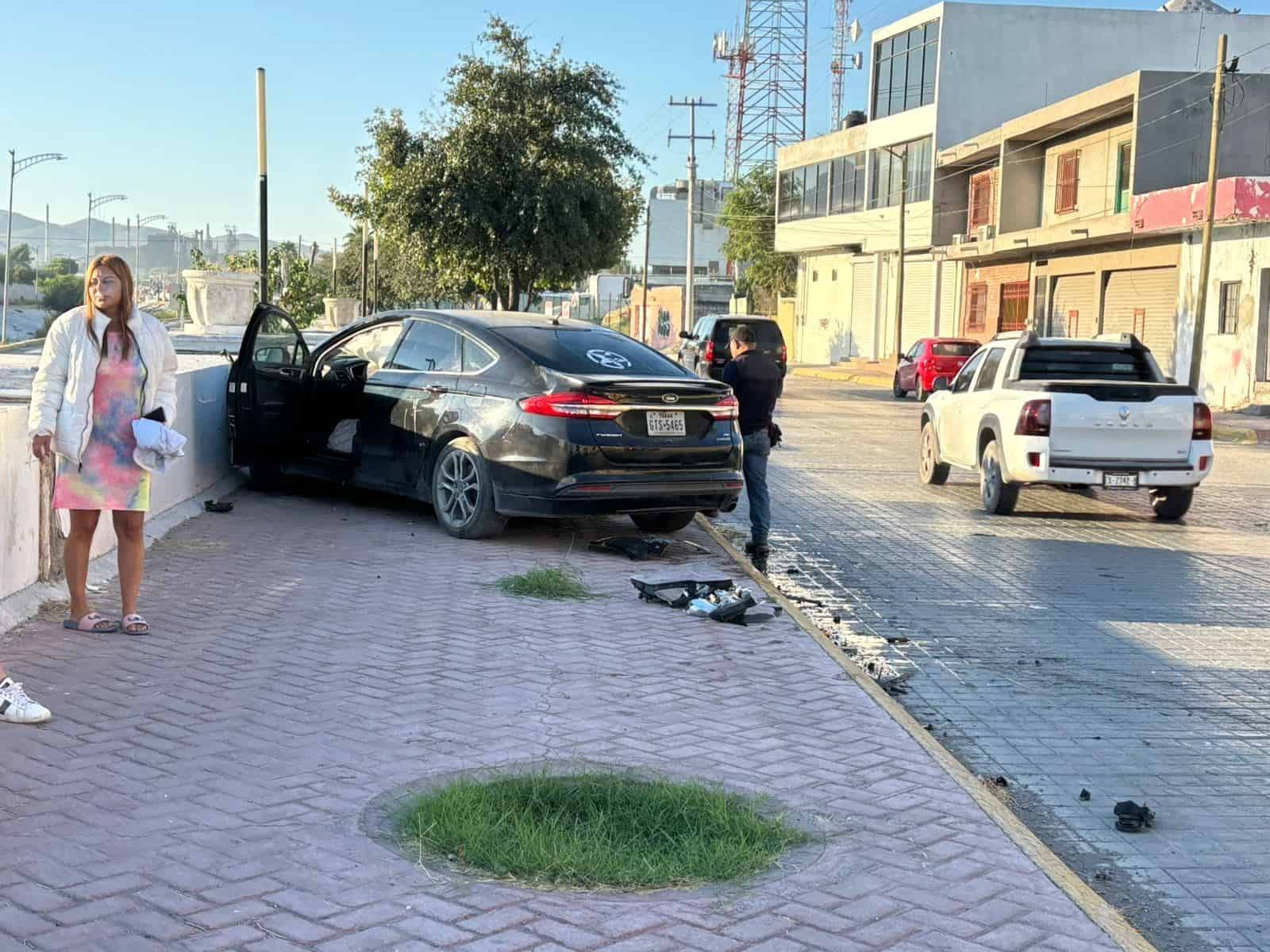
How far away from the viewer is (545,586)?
812 centimetres

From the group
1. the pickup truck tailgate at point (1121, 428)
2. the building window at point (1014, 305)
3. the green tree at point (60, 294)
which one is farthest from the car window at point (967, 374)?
the green tree at point (60, 294)

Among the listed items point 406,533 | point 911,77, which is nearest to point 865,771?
point 406,533

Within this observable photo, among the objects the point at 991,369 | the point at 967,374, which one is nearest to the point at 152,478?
the point at 991,369

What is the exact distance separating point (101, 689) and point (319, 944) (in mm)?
2685

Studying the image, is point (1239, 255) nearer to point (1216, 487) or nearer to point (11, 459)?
point (1216, 487)

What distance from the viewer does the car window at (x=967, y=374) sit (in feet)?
47.8

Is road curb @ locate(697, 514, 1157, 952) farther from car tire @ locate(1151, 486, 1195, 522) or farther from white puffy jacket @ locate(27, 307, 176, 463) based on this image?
car tire @ locate(1151, 486, 1195, 522)

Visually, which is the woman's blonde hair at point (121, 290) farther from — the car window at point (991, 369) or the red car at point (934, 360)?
the red car at point (934, 360)

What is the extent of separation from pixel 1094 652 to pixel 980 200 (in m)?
42.2

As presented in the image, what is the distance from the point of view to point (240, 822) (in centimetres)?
428

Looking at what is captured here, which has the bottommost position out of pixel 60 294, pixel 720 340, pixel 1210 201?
pixel 720 340

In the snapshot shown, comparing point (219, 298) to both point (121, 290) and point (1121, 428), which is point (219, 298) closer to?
point (1121, 428)

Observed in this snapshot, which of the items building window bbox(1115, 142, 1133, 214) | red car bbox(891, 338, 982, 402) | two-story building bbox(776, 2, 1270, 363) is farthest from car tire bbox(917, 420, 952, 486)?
two-story building bbox(776, 2, 1270, 363)

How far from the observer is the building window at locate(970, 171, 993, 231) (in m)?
46.6
